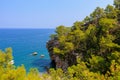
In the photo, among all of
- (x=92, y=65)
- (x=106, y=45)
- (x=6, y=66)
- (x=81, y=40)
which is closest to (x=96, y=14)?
(x=81, y=40)

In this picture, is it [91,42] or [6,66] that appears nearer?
[6,66]

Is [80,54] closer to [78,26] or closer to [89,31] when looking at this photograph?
[89,31]

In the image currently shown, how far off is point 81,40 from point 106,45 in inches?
250

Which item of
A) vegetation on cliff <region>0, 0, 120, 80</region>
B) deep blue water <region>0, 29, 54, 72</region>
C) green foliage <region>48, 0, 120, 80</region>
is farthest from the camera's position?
deep blue water <region>0, 29, 54, 72</region>

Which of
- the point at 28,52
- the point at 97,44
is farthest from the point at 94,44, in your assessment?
the point at 28,52

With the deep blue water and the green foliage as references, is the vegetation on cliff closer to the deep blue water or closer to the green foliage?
the green foliage

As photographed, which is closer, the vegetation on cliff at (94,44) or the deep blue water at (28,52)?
the vegetation on cliff at (94,44)

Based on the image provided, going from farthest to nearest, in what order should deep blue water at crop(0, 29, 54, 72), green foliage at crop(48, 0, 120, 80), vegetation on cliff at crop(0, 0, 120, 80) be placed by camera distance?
1. deep blue water at crop(0, 29, 54, 72)
2. green foliage at crop(48, 0, 120, 80)
3. vegetation on cliff at crop(0, 0, 120, 80)

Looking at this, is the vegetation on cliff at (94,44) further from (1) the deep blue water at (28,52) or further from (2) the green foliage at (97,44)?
(1) the deep blue water at (28,52)

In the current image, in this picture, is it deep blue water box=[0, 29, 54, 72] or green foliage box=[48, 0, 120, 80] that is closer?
green foliage box=[48, 0, 120, 80]

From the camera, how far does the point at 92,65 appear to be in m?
26.3

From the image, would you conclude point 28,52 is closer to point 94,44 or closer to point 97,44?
point 94,44

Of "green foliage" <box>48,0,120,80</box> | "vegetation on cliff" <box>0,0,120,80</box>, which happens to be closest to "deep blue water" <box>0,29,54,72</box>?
"vegetation on cliff" <box>0,0,120,80</box>

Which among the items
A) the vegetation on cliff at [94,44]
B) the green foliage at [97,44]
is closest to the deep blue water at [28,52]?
the vegetation on cliff at [94,44]
